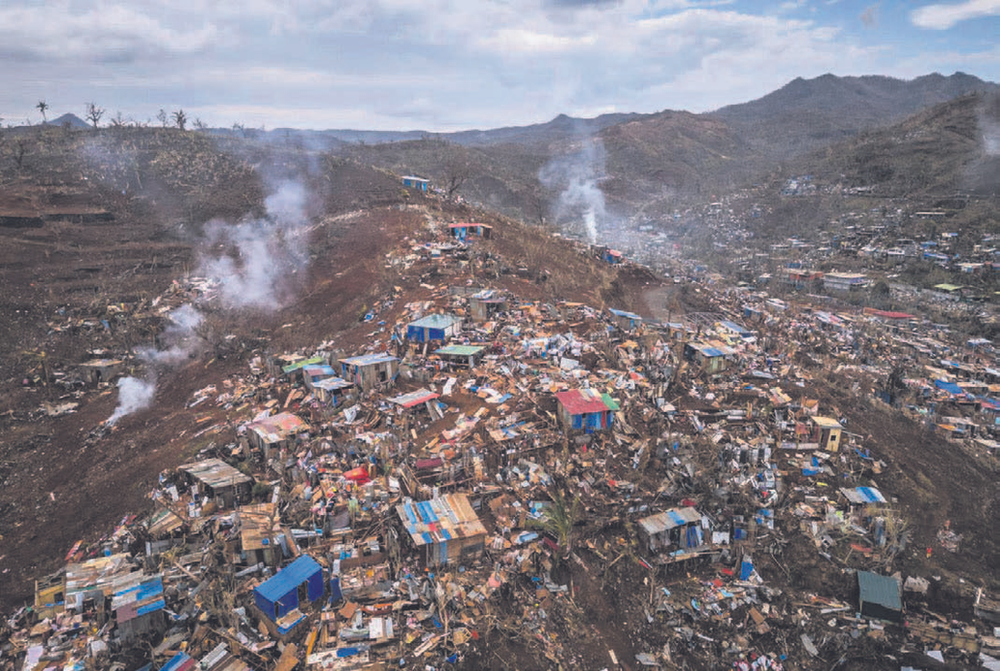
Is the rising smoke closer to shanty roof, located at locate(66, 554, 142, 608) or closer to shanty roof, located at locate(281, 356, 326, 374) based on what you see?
shanty roof, located at locate(281, 356, 326, 374)

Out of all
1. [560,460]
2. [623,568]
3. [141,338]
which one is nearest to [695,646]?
Answer: [623,568]

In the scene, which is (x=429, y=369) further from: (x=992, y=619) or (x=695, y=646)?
(x=992, y=619)

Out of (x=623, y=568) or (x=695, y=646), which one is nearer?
(x=695, y=646)

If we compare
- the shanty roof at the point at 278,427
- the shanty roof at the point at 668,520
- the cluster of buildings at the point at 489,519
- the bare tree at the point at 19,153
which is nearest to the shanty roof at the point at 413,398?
the cluster of buildings at the point at 489,519

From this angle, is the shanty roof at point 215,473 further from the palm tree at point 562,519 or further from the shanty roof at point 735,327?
the shanty roof at point 735,327

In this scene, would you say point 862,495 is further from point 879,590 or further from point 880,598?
point 880,598

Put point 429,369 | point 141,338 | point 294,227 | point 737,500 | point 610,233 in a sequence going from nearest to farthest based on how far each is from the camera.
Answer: point 737,500
point 429,369
point 141,338
point 294,227
point 610,233

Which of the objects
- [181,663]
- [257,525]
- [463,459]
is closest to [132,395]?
[257,525]
